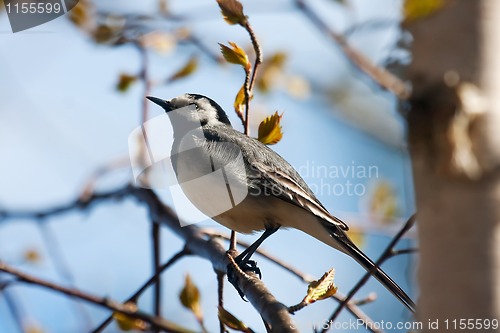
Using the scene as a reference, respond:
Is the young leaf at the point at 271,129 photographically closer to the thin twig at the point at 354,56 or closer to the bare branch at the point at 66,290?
the thin twig at the point at 354,56

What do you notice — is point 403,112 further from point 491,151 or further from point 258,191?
point 258,191

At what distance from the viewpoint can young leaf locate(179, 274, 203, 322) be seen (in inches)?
87.0

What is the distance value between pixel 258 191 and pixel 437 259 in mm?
1896

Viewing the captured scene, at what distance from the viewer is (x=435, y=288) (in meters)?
0.95

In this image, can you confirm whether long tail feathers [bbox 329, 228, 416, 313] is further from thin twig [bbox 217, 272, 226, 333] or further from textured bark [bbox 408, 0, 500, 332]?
textured bark [bbox 408, 0, 500, 332]

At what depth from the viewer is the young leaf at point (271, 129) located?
7.28ft

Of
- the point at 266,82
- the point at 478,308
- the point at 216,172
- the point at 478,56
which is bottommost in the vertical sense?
the point at 478,308

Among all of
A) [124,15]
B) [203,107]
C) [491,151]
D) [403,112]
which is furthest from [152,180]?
[491,151]

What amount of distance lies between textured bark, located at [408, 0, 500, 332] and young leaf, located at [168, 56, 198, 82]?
6.97 ft

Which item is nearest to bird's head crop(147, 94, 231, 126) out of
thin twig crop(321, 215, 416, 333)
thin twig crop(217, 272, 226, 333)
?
thin twig crop(217, 272, 226, 333)

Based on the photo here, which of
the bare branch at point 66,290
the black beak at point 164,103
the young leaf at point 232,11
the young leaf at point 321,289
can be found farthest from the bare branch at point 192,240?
the young leaf at point 232,11

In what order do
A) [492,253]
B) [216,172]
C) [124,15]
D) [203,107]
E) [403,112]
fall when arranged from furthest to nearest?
[203,107]
[124,15]
[216,172]
[403,112]
[492,253]

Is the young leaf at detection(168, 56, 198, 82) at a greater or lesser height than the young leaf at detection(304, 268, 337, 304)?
greater

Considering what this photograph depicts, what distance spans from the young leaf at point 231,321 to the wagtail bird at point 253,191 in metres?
0.80
